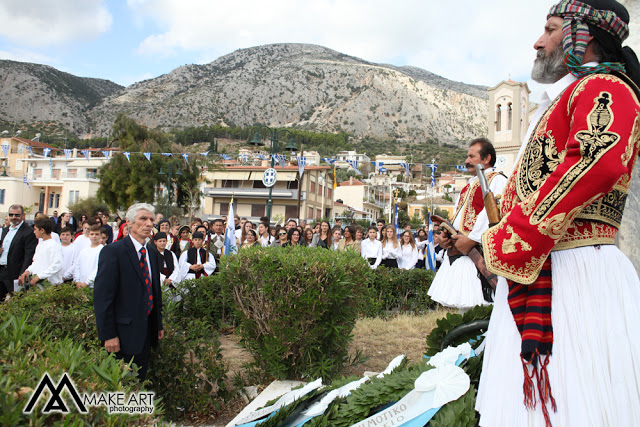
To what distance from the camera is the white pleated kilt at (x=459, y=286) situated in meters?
4.35

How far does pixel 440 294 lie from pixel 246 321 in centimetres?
205

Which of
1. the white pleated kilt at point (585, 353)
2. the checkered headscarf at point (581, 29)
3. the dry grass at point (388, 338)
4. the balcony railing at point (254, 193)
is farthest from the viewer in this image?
the balcony railing at point (254, 193)

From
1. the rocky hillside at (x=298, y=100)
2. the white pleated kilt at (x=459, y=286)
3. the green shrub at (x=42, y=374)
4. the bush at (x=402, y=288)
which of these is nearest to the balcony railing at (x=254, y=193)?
the bush at (x=402, y=288)

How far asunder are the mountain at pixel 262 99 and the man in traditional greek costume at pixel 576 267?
115 meters

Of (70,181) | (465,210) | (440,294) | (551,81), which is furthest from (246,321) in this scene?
(70,181)

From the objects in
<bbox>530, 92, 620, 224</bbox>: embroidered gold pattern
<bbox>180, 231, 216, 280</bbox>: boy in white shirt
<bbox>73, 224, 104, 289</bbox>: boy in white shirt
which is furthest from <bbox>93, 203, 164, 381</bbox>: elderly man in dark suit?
<bbox>180, 231, 216, 280</bbox>: boy in white shirt

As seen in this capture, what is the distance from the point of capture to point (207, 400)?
420 centimetres

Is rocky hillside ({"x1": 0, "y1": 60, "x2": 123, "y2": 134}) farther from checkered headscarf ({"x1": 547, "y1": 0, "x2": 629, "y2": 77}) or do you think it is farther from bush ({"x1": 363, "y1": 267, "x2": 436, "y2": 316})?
checkered headscarf ({"x1": 547, "y1": 0, "x2": 629, "y2": 77})

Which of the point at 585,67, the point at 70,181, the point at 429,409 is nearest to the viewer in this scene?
the point at 585,67

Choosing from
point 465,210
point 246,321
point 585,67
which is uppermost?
point 585,67

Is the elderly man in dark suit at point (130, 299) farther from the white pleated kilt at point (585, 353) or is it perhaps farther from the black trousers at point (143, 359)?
the white pleated kilt at point (585, 353)

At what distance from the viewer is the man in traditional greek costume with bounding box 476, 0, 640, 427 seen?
1647 mm

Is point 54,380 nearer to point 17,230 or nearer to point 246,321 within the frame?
point 246,321

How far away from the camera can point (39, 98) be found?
112 metres
